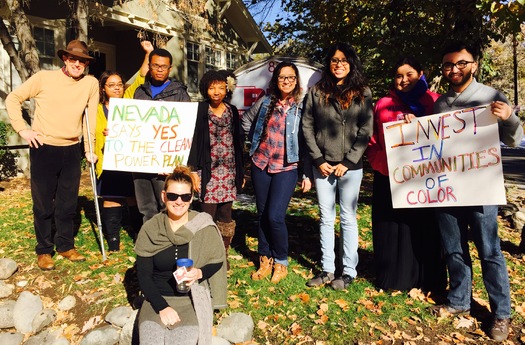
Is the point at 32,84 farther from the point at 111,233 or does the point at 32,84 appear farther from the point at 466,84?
the point at 466,84

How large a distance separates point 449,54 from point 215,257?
7.73 ft

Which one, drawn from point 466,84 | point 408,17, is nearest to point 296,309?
Result: point 466,84

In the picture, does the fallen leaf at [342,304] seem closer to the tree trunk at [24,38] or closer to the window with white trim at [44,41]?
the tree trunk at [24,38]

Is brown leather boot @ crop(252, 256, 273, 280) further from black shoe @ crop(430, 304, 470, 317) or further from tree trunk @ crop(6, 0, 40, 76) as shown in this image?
tree trunk @ crop(6, 0, 40, 76)

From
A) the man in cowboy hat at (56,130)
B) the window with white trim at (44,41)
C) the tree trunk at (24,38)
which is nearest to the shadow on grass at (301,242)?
the man in cowboy hat at (56,130)

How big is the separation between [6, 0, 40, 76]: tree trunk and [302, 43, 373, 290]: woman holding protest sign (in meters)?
8.02

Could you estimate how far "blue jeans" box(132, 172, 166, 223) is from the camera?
4.77 meters

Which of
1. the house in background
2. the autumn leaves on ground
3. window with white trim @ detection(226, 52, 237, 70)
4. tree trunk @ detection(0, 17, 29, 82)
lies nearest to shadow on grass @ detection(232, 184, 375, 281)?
the autumn leaves on ground

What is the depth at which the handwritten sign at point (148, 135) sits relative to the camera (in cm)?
450

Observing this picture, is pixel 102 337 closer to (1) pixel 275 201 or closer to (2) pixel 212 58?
(1) pixel 275 201

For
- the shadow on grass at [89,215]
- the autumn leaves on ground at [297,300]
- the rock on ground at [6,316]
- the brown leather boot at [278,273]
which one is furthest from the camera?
the shadow on grass at [89,215]

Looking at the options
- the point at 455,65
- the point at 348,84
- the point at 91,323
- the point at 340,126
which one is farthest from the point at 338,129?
the point at 91,323

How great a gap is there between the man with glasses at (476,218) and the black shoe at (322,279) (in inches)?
45.5

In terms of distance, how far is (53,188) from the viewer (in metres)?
4.79
